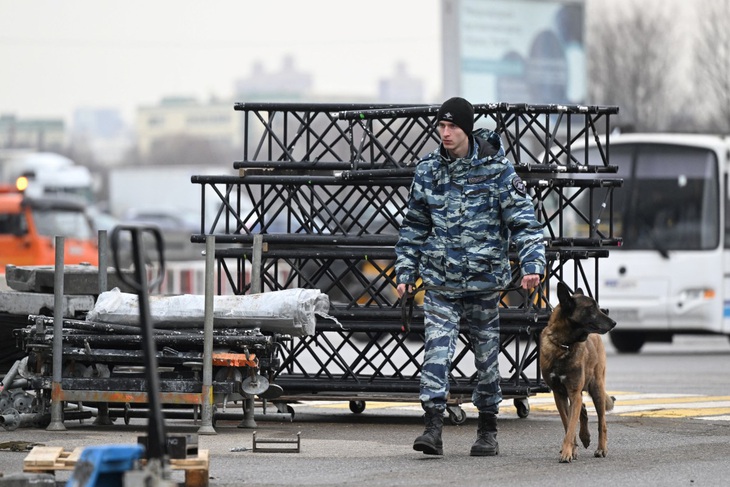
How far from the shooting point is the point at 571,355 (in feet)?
31.8

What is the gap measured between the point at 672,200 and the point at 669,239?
0.64 metres

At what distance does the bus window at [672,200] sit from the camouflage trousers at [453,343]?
1295 cm

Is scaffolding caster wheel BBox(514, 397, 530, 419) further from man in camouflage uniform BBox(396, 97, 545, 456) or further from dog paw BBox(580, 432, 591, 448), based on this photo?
man in camouflage uniform BBox(396, 97, 545, 456)

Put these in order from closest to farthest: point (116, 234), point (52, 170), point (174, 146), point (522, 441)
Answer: point (116, 234) → point (522, 441) → point (52, 170) → point (174, 146)

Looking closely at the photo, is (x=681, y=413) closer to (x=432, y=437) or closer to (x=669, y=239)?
(x=432, y=437)

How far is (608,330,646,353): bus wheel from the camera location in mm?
23547

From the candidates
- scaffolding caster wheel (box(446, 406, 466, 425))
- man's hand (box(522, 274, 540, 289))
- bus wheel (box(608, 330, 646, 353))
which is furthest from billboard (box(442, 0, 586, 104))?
man's hand (box(522, 274, 540, 289))

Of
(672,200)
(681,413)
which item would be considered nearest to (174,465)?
(681,413)

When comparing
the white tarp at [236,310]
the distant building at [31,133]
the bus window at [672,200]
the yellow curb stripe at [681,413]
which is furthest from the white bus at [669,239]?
the distant building at [31,133]

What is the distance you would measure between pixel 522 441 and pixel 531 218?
1.80 meters

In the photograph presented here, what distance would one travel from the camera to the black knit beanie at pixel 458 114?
9.75 meters

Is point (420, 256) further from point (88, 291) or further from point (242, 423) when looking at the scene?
point (88, 291)

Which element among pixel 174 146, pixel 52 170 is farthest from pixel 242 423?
pixel 174 146

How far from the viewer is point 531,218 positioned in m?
9.73
